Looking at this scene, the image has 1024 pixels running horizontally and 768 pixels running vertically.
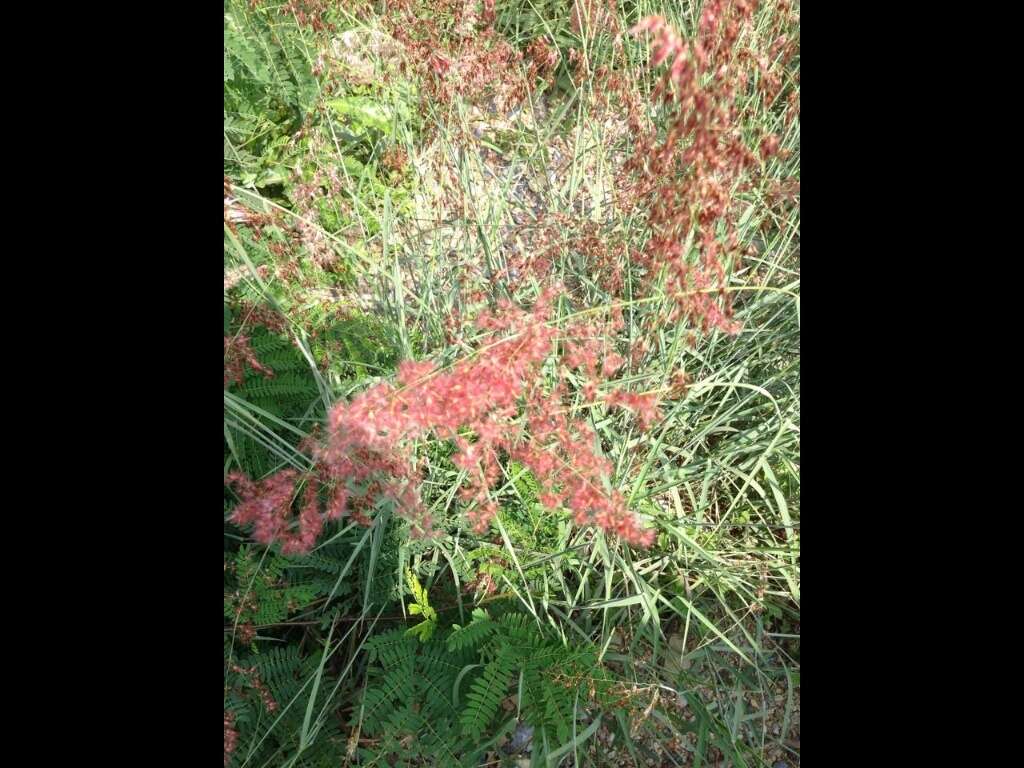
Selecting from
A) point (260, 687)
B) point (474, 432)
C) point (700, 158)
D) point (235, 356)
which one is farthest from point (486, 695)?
point (700, 158)

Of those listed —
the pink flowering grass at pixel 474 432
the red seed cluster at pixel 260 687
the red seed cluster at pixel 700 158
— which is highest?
the red seed cluster at pixel 700 158

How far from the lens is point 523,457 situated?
47.8 inches

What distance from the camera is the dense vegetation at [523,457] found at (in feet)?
4.41

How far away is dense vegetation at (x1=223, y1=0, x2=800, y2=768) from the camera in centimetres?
134

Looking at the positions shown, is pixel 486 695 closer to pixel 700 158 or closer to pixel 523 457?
pixel 523 457

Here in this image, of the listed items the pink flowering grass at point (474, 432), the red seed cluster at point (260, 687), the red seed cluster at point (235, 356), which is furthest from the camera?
the red seed cluster at point (260, 687)

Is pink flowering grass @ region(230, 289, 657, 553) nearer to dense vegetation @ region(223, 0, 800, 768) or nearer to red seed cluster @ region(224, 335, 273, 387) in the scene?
dense vegetation @ region(223, 0, 800, 768)

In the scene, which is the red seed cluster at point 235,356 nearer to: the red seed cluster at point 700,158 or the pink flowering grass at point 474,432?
the pink flowering grass at point 474,432

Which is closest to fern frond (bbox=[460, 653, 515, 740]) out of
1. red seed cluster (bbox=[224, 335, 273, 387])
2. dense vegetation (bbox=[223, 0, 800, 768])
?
dense vegetation (bbox=[223, 0, 800, 768])

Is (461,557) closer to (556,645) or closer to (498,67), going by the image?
(556,645)

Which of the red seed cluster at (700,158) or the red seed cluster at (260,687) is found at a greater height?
the red seed cluster at (700,158)

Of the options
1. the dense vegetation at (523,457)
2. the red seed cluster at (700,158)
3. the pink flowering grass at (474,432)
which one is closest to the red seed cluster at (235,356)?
the dense vegetation at (523,457)
